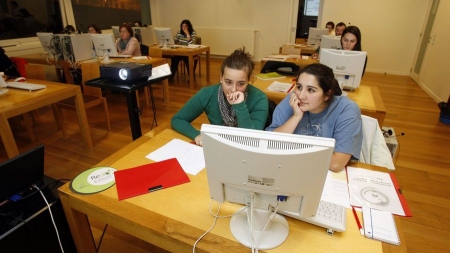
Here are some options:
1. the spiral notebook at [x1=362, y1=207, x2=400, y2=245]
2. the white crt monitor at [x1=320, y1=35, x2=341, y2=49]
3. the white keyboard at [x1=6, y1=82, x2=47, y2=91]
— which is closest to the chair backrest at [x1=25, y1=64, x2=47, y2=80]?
the white keyboard at [x1=6, y1=82, x2=47, y2=91]

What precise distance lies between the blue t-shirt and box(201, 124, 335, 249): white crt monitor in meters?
0.55

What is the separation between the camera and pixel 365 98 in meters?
2.15

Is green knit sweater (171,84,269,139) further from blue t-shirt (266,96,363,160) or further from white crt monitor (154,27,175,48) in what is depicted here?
white crt monitor (154,27,175,48)

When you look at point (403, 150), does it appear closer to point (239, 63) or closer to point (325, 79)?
point (325, 79)

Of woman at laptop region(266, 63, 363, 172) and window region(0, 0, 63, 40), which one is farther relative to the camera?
window region(0, 0, 63, 40)

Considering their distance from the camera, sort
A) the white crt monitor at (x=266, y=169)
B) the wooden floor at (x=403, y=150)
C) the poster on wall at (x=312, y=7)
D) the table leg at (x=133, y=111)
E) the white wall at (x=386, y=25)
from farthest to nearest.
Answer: the poster on wall at (x=312, y=7), the white wall at (x=386, y=25), the wooden floor at (x=403, y=150), the table leg at (x=133, y=111), the white crt monitor at (x=266, y=169)

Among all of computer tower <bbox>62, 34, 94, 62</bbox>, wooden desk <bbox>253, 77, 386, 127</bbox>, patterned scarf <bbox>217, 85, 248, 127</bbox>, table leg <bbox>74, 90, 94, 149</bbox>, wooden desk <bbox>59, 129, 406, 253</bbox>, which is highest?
computer tower <bbox>62, 34, 94, 62</bbox>

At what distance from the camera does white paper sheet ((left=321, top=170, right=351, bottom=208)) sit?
95 cm

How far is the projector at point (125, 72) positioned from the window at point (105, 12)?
492 centimetres

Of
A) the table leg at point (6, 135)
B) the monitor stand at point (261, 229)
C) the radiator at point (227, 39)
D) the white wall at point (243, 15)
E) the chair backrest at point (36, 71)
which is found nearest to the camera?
the monitor stand at point (261, 229)

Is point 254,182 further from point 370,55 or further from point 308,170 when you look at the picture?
point 370,55

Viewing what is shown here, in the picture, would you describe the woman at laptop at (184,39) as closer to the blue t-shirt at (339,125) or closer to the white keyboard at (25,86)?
the white keyboard at (25,86)

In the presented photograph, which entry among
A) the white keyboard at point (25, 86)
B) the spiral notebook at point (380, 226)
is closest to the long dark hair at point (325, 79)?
the spiral notebook at point (380, 226)

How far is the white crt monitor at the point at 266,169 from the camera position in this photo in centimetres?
63
